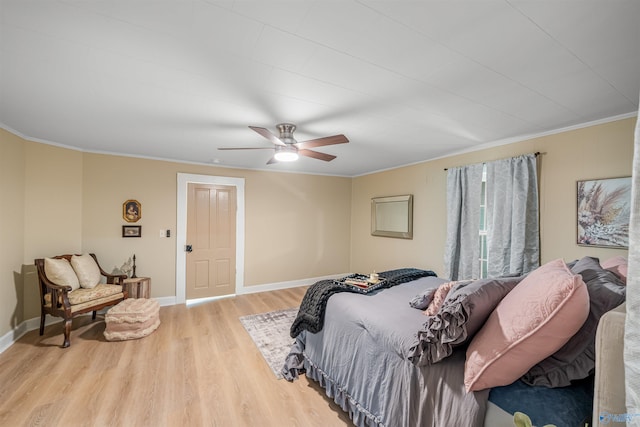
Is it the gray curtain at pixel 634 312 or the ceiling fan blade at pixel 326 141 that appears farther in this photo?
the ceiling fan blade at pixel 326 141

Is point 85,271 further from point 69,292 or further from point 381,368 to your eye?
point 381,368

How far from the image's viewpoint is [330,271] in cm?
585

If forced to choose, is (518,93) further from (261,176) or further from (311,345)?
(261,176)

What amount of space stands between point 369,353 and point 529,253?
2.47 meters

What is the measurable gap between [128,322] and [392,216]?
14.0 ft

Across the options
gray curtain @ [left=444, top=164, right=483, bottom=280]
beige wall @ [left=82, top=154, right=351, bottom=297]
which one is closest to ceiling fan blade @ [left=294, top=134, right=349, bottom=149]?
gray curtain @ [left=444, top=164, right=483, bottom=280]

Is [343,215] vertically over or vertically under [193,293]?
over

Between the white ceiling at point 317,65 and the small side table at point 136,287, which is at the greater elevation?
the white ceiling at point 317,65

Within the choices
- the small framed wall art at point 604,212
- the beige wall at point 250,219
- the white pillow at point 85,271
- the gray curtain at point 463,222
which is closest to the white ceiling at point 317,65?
the small framed wall art at point 604,212

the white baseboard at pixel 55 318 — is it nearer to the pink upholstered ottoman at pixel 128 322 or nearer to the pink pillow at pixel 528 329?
the pink upholstered ottoman at pixel 128 322

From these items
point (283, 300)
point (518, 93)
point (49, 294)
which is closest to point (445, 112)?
point (518, 93)

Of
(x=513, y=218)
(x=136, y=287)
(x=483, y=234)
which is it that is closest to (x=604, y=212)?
(x=513, y=218)

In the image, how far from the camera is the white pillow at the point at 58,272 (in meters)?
2.99

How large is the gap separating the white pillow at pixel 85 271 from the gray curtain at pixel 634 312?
181 inches
